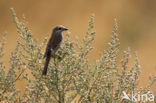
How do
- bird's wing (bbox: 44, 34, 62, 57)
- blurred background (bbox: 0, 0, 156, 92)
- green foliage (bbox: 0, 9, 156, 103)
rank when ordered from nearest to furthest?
green foliage (bbox: 0, 9, 156, 103) < bird's wing (bbox: 44, 34, 62, 57) < blurred background (bbox: 0, 0, 156, 92)

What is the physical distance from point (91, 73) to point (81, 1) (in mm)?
16369

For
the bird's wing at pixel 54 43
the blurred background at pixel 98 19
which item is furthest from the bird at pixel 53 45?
the blurred background at pixel 98 19

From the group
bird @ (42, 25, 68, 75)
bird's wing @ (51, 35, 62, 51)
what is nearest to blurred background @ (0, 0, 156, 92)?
bird @ (42, 25, 68, 75)

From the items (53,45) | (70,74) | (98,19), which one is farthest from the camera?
(98,19)

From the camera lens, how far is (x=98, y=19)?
20172 mm

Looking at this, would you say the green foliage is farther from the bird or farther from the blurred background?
the blurred background

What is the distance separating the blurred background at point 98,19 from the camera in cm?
1841

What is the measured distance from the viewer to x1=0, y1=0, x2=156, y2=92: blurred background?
18.4m

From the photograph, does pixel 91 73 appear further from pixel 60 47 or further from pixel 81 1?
pixel 81 1

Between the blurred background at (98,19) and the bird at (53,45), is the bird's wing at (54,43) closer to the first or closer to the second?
Result: the bird at (53,45)

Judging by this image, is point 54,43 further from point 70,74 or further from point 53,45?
point 70,74

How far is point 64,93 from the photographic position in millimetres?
4125

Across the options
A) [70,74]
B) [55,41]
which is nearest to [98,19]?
[55,41]

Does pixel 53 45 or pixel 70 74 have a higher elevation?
pixel 53 45
